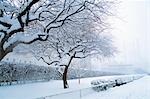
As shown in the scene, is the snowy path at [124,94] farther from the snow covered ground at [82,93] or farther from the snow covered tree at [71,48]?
the snow covered tree at [71,48]

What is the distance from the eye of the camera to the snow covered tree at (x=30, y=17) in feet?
36.9

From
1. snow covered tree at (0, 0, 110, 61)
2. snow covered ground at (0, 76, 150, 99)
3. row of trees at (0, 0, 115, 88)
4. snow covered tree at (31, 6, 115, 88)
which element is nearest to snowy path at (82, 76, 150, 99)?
snow covered ground at (0, 76, 150, 99)

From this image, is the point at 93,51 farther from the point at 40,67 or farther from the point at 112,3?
the point at 112,3

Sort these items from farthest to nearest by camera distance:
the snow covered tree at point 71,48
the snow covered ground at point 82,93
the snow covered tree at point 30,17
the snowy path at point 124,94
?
the snow covered tree at point 71,48, the snowy path at point 124,94, the snow covered ground at point 82,93, the snow covered tree at point 30,17

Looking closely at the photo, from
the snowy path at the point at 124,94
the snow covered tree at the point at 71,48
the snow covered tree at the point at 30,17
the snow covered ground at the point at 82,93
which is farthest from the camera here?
the snow covered tree at the point at 71,48

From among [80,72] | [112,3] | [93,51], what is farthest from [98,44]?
[80,72]

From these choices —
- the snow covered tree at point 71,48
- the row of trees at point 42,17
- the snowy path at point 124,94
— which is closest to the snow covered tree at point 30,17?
the row of trees at point 42,17

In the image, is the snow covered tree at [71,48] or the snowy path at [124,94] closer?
the snowy path at [124,94]

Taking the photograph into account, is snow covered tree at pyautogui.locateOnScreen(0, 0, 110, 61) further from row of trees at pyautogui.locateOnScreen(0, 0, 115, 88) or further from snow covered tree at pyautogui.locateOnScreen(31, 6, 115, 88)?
snow covered tree at pyautogui.locateOnScreen(31, 6, 115, 88)

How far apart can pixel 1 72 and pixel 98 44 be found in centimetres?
1128

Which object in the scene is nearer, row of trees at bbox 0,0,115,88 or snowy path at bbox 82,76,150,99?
row of trees at bbox 0,0,115,88

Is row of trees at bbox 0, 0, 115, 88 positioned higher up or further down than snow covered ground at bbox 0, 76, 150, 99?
higher up

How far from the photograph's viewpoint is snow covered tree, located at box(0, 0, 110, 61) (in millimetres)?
11250

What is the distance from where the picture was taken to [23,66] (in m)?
35.8
